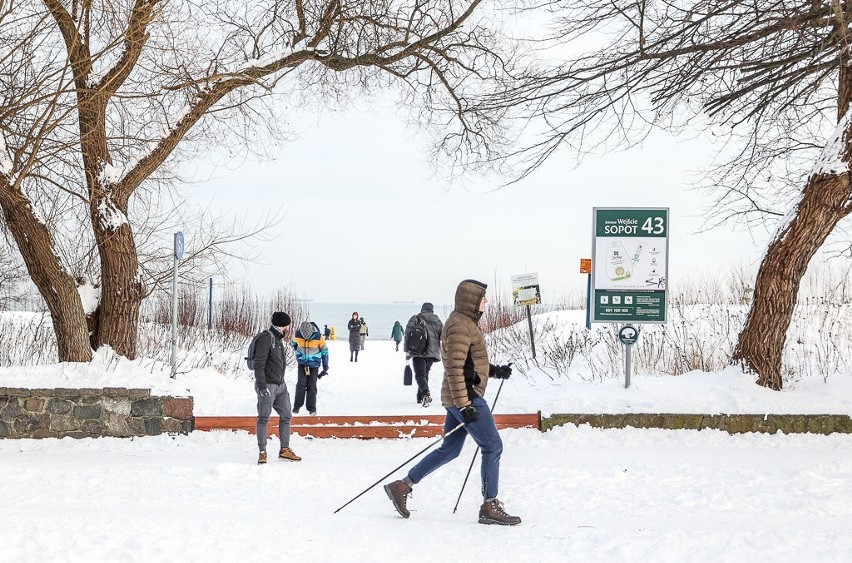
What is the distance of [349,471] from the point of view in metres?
8.02

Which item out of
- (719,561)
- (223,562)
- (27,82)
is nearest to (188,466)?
(223,562)

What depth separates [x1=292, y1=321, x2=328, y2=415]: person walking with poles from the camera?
11.0 meters

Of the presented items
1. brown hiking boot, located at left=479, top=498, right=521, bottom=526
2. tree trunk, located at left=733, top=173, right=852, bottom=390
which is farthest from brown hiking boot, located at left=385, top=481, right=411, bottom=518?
tree trunk, located at left=733, top=173, right=852, bottom=390

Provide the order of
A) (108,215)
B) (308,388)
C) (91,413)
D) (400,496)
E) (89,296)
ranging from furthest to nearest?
(89,296)
(108,215)
(308,388)
(91,413)
(400,496)

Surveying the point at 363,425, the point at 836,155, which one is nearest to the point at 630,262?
the point at 836,155

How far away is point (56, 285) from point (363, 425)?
16.0ft

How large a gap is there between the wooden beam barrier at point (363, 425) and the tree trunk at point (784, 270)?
3.29 metres

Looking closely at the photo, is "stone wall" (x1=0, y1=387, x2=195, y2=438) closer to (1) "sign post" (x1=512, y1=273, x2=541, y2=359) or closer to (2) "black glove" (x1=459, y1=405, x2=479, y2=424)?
(2) "black glove" (x1=459, y1=405, x2=479, y2=424)

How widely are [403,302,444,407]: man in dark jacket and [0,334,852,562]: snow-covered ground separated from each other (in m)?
0.25

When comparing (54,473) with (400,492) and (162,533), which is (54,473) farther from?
(400,492)

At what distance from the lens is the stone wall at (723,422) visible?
32.0 ft

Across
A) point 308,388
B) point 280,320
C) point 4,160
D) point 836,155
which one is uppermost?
point 836,155

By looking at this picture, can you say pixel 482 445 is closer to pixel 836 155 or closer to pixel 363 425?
pixel 363 425

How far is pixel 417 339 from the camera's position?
38.9ft
